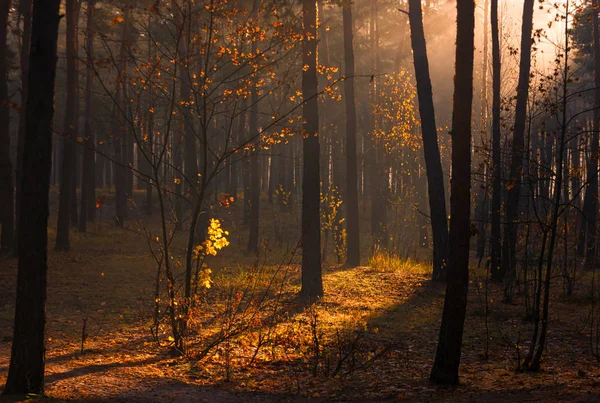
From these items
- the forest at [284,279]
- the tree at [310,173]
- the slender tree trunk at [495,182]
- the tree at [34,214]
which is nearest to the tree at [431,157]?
the forest at [284,279]

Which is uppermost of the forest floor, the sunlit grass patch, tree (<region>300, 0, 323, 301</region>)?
tree (<region>300, 0, 323, 301</region>)

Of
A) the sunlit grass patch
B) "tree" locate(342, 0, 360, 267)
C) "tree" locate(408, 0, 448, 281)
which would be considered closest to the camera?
"tree" locate(408, 0, 448, 281)

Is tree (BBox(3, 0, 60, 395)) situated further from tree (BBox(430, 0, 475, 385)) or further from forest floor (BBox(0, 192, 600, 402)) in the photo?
tree (BBox(430, 0, 475, 385))

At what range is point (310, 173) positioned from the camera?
14.2 meters

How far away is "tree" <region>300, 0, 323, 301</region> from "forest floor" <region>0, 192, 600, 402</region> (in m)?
0.77

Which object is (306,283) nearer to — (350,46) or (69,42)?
(350,46)

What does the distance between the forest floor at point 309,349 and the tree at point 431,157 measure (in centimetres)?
98

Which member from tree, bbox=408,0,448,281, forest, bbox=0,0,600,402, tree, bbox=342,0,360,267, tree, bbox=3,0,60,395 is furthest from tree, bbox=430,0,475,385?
tree, bbox=342,0,360,267

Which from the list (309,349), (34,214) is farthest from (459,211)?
(34,214)

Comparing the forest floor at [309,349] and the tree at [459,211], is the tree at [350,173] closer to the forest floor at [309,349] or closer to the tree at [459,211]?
the forest floor at [309,349]

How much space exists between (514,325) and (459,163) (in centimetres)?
587

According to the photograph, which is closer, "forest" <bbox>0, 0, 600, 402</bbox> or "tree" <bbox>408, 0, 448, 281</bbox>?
"forest" <bbox>0, 0, 600, 402</bbox>

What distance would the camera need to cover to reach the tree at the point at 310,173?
1411cm

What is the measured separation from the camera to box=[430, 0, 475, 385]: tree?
7.74 meters
